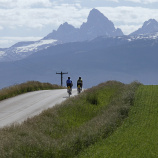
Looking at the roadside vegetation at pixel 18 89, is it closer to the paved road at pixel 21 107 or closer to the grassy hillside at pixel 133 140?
the paved road at pixel 21 107

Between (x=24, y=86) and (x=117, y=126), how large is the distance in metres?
22.6

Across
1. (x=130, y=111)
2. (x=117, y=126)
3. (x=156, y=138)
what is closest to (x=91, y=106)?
(x=130, y=111)

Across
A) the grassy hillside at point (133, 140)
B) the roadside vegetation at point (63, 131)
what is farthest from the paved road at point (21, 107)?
the grassy hillside at point (133, 140)

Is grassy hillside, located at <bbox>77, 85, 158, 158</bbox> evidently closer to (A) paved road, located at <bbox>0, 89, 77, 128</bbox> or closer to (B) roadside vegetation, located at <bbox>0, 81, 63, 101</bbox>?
(A) paved road, located at <bbox>0, 89, 77, 128</bbox>

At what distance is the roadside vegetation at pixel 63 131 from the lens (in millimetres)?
12073

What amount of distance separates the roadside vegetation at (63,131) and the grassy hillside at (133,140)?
0.39m

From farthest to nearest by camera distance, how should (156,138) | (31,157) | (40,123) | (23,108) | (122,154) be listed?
1. (23,108)
2. (40,123)
3. (156,138)
4. (122,154)
5. (31,157)

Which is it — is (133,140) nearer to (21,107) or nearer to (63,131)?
(63,131)

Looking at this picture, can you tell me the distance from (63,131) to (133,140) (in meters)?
3.54

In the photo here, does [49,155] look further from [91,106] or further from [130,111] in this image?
[91,106]

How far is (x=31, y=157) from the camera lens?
1139cm

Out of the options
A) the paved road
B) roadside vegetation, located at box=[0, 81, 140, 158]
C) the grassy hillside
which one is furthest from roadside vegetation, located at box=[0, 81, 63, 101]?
the grassy hillside

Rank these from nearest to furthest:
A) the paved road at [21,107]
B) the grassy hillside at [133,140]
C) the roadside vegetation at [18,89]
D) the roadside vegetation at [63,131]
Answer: the roadside vegetation at [63,131] → the grassy hillside at [133,140] → the paved road at [21,107] → the roadside vegetation at [18,89]

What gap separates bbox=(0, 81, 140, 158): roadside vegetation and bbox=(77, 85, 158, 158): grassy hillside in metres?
0.39
